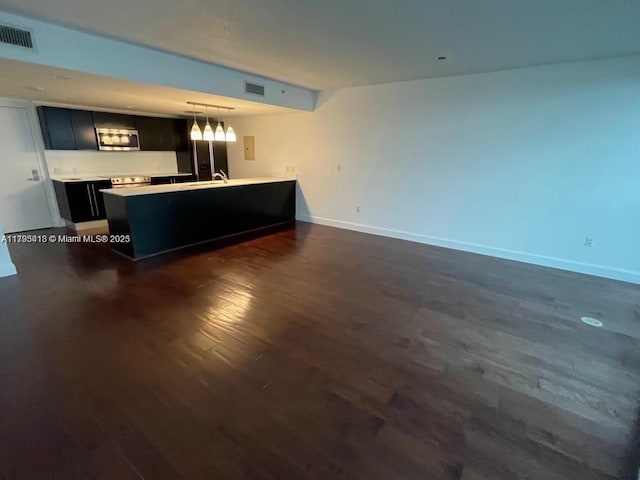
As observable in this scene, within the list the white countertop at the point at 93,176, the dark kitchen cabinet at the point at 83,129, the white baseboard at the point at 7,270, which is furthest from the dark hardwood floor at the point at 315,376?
the dark kitchen cabinet at the point at 83,129

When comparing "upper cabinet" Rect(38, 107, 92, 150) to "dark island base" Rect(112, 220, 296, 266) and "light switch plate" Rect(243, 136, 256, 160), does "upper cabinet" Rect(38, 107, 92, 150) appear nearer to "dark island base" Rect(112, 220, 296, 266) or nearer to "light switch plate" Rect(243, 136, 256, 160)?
"dark island base" Rect(112, 220, 296, 266)

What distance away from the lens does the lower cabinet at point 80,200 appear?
17.5 feet

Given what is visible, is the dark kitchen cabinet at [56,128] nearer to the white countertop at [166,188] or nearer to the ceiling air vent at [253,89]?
the white countertop at [166,188]

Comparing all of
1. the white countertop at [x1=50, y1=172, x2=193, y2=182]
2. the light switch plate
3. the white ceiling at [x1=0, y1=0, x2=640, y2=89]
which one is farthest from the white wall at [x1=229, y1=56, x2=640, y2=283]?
the white countertop at [x1=50, y1=172, x2=193, y2=182]

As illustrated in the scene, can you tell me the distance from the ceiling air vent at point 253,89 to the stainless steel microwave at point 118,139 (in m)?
3.28

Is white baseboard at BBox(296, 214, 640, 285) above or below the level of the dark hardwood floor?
above

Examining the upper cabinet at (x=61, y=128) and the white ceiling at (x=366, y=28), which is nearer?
the white ceiling at (x=366, y=28)

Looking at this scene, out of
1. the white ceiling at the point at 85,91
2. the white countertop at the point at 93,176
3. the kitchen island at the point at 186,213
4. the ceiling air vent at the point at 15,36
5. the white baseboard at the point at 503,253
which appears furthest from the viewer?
the white countertop at the point at 93,176

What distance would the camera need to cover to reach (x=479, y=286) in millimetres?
3535

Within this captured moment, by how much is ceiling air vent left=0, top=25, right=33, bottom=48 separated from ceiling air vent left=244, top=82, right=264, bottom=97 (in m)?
2.33

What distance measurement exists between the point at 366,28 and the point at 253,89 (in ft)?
7.79

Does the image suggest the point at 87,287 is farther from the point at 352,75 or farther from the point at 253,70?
the point at 352,75

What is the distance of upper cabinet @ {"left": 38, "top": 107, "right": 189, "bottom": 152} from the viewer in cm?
529

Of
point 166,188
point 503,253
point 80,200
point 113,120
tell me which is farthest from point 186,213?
point 503,253
